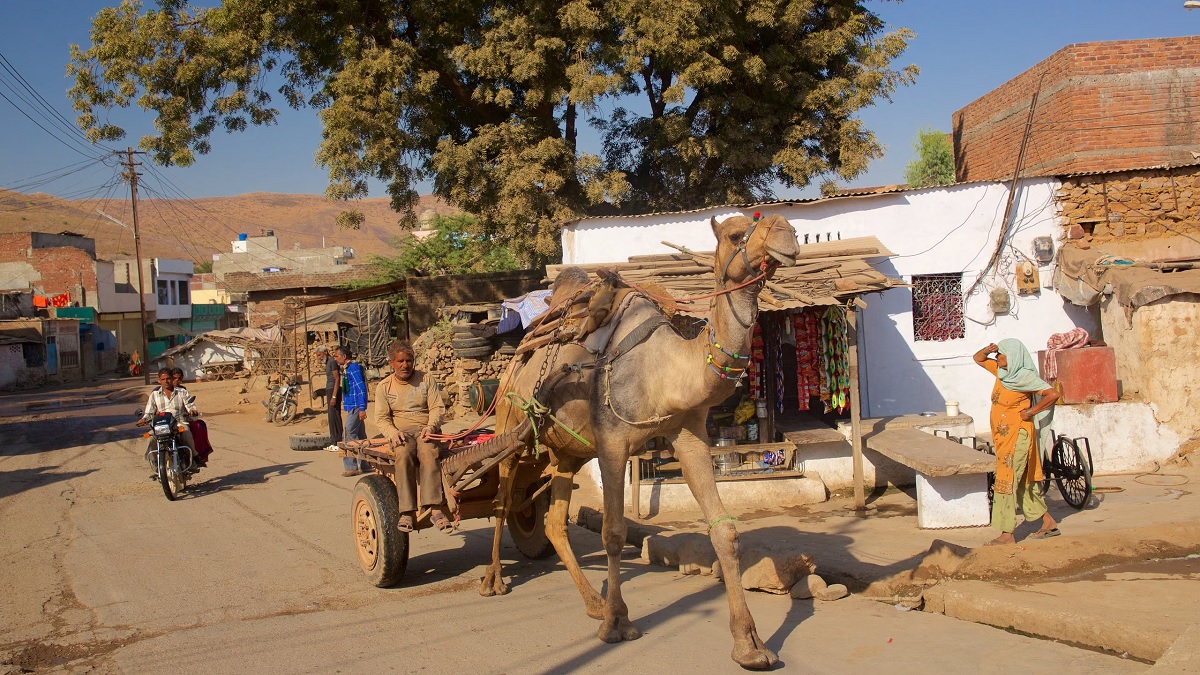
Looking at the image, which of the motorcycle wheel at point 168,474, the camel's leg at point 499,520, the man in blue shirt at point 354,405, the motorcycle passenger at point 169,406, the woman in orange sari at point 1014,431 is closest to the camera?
the camel's leg at point 499,520

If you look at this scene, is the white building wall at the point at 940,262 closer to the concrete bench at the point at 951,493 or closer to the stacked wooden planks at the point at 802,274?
the stacked wooden planks at the point at 802,274

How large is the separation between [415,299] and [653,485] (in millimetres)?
14349

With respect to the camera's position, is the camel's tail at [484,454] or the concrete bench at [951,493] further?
the concrete bench at [951,493]

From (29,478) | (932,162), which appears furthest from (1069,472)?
(932,162)

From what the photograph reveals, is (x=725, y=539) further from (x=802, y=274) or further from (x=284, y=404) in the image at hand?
(x=284, y=404)

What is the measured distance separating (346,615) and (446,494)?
117 cm

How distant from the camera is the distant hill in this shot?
103688 mm

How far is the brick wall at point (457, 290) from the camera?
78.7 feet

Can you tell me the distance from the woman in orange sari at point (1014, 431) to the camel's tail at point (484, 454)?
493 centimetres

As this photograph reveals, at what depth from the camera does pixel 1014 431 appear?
8977 millimetres

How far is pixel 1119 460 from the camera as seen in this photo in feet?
42.4

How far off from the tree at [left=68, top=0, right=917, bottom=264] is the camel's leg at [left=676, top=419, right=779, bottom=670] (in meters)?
13.4

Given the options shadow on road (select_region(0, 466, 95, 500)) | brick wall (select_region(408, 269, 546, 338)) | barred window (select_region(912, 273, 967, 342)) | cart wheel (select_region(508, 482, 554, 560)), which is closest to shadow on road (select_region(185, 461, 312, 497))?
shadow on road (select_region(0, 466, 95, 500))

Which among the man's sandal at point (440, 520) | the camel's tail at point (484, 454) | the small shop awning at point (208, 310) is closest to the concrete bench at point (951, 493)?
the camel's tail at point (484, 454)
